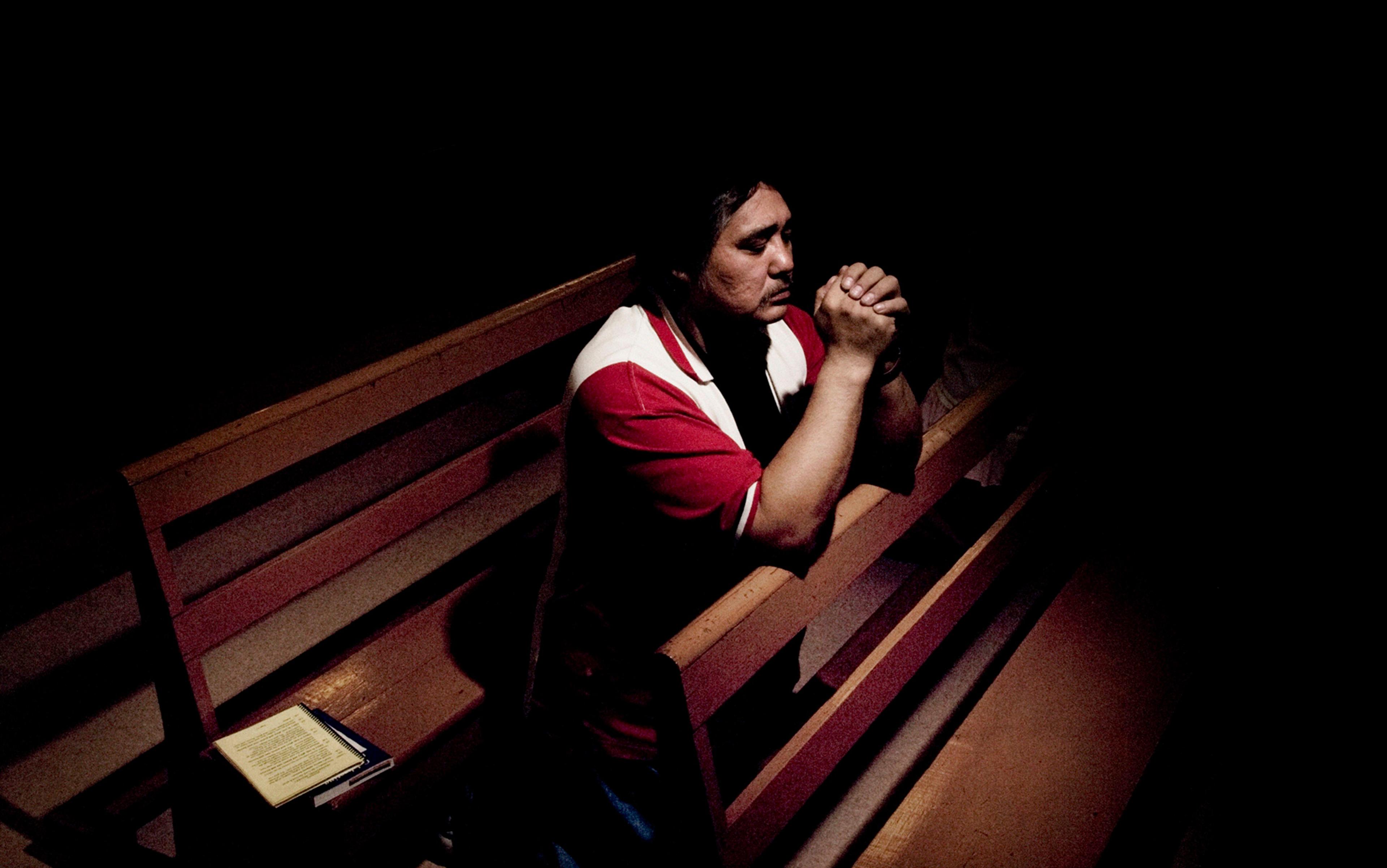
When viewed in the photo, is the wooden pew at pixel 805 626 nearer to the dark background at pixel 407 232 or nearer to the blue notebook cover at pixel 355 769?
the dark background at pixel 407 232

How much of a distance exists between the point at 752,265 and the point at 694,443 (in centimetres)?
51

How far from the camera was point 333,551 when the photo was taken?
2.16m

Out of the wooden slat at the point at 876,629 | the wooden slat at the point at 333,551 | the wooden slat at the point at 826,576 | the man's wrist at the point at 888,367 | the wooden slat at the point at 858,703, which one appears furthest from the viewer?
the wooden slat at the point at 876,629

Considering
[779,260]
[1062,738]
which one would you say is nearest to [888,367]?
[779,260]

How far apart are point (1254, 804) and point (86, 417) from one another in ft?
14.7

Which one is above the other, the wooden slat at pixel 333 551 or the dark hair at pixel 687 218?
the dark hair at pixel 687 218

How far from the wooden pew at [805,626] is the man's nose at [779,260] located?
556mm

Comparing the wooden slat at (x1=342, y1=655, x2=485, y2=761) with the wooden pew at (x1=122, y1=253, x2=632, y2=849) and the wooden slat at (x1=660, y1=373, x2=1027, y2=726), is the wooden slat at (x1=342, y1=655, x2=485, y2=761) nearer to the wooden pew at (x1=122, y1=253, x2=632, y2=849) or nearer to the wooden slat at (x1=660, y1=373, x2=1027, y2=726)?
the wooden pew at (x1=122, y1=253, x2=632, y2=849)

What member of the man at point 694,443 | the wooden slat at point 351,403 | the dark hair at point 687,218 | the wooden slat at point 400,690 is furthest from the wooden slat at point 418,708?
the dark hair at point 687,218

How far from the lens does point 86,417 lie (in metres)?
3.08

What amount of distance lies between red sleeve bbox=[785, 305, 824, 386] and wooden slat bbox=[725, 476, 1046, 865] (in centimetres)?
70

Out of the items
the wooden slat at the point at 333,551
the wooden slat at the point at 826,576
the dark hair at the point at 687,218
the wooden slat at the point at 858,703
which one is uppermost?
the dark hair at the point at 687,218

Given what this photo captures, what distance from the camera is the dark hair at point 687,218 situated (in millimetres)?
1649

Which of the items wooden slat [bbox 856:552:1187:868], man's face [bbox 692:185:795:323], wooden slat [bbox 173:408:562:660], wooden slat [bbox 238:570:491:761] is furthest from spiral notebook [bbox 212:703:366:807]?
man's face [bbox 692:185:795:323]
